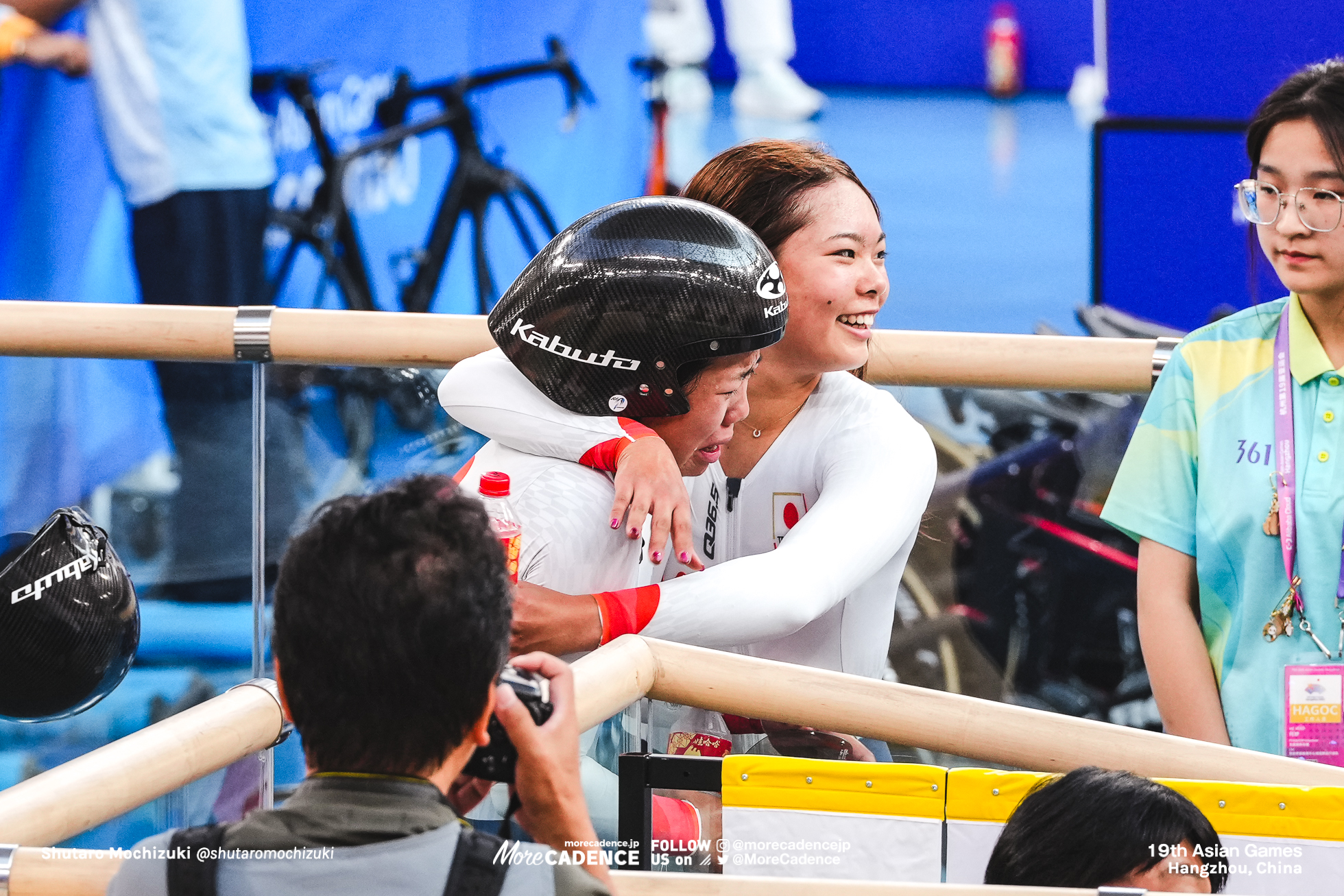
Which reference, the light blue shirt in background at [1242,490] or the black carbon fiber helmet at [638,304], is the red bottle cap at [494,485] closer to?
the black carbon fiber helmet at [638,304]

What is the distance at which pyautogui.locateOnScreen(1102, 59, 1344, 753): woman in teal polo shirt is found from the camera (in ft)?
6.51

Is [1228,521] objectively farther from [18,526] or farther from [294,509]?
[18,526]

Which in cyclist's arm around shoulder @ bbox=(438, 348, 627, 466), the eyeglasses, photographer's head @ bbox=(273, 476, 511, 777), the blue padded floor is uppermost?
the eyeglasses

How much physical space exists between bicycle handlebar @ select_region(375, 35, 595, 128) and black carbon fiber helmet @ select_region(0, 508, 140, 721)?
448 centimetres

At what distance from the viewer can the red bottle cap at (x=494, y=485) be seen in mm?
1722

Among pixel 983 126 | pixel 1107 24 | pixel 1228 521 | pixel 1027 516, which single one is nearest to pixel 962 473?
pixel 1027 516

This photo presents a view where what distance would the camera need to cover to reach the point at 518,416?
1.88 metres

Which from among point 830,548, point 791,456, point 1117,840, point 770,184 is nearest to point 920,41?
point 770,184

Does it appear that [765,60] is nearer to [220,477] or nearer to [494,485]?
[220,477]

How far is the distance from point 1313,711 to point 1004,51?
9.16 metres

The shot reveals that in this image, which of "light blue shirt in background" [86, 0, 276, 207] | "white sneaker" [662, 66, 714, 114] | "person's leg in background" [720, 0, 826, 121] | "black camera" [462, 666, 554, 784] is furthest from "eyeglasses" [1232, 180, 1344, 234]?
"person's leg in background" [720, 0, 826, 121]

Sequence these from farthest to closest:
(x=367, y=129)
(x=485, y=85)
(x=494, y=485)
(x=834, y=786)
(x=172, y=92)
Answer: (x=485, y=85), (x=367, y=129), (x=172, y=92), (x=494, y=485), (x=834, y=786)

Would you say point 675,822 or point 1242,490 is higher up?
point 1242,490

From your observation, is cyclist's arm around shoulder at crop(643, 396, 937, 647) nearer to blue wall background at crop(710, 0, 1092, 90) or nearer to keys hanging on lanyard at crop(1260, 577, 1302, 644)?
keys hanging on lanyard at crop(1260, 577, 1302, 644)
